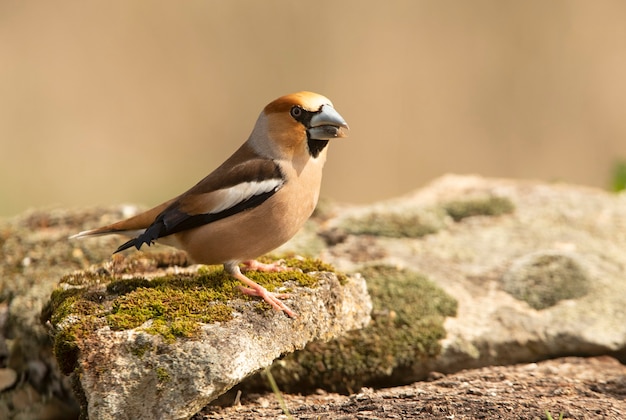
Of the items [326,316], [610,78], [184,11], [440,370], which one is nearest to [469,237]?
[440,370]

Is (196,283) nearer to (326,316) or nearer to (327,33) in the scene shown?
(326,316)

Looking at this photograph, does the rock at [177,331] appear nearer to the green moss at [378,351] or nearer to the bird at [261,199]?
the bird at [261,199]

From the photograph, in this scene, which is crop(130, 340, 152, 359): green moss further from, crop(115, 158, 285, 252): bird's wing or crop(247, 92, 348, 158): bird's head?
crop(247, 92, 348, 158): bird's head

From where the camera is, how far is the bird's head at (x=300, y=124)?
531cm

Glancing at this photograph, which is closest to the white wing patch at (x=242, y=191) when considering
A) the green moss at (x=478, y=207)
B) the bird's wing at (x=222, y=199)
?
the bird's wing at (x=222, y=199)

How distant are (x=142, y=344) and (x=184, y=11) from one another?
1489 cm

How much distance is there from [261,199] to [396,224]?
357 centimetres

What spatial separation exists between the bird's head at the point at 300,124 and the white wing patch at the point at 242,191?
0.89 feet

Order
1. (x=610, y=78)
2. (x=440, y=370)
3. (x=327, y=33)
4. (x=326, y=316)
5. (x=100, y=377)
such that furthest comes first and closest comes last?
(x=327, y=33) < (x=610, y=78) < (x=440, y=370) < (x=326, y=316) < (x=100, y=377)

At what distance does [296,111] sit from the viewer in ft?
17.7

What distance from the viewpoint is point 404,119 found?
1650 centimetres

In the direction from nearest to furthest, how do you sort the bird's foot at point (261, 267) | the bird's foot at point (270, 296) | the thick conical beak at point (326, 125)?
the bird's foot at point (270, 296) < the thick conical beak at point (326, 125) < the bird's foot at point (261, 267)

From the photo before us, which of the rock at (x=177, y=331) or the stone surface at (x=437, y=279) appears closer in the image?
the rock at (x=177, y=331)

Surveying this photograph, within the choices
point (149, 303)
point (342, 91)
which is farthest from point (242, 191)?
point (342, 91)
